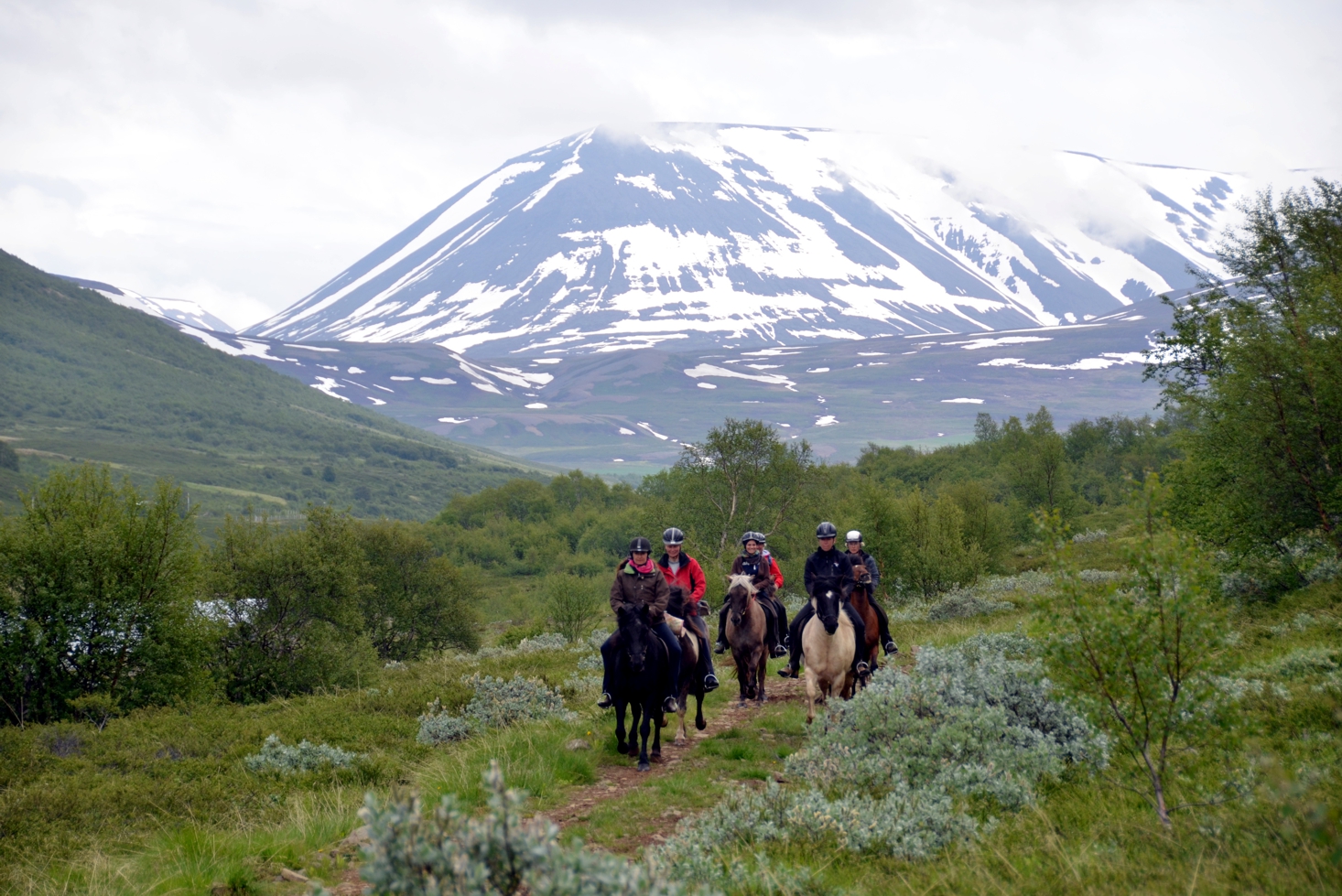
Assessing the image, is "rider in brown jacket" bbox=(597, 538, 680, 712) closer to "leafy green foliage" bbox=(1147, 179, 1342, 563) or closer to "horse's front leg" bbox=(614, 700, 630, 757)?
"horse's front leg" bbox=(614, 700, 630, 757)

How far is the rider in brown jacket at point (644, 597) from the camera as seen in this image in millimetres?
12727

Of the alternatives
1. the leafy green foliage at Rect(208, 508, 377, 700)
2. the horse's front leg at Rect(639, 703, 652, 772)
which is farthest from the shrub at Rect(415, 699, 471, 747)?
the leafy green foliage at Rect(208, 508, 377, 700)

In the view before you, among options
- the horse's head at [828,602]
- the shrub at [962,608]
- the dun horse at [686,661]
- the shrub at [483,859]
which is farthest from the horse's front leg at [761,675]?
the shrub at [962,608]

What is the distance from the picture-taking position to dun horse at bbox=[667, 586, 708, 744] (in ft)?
44.4

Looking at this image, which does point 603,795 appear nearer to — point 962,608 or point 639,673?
point 639,673

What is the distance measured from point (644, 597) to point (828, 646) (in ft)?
11.5

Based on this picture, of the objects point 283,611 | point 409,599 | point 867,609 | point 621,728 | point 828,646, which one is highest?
point 867,609

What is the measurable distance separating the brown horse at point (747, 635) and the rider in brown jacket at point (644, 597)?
3.55m

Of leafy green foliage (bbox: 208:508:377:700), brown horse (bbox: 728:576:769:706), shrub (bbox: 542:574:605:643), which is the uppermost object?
brown horse (bbox: 728:576:769:706)

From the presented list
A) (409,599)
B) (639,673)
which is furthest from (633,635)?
(409,599)

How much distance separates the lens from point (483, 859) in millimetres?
4066

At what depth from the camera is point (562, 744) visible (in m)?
12.8

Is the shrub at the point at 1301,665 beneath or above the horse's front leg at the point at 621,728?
above

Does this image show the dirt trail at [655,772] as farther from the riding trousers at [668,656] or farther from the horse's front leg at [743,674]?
the riding trousers at [668,656]
